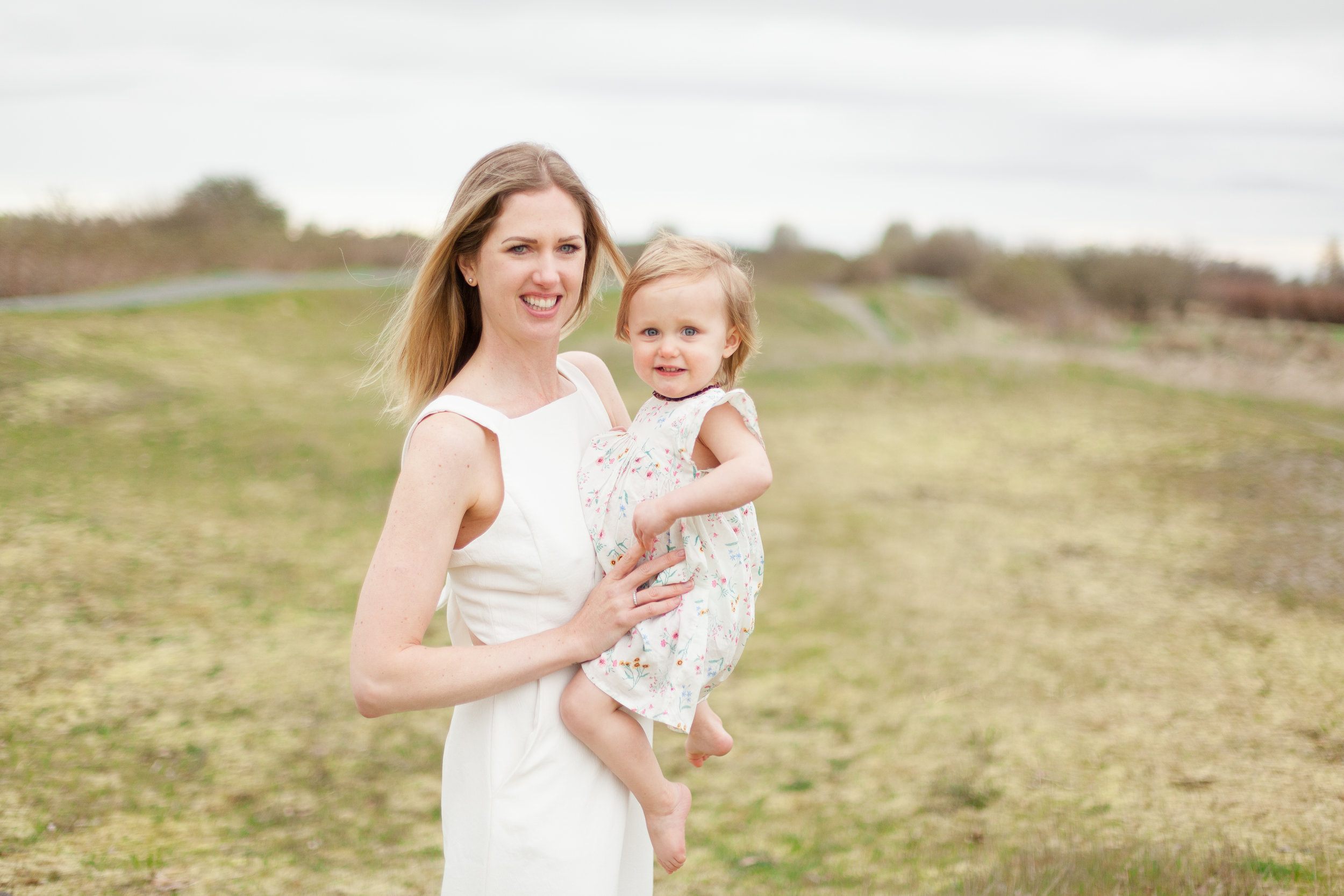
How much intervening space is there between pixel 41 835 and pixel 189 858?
0.66m

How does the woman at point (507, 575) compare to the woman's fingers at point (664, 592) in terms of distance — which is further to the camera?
the woman's fingers at point (664, 592)

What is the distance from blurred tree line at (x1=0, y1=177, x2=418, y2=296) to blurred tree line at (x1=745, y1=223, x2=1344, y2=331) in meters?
16.5

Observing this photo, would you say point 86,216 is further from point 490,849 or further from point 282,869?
A: point 490,849

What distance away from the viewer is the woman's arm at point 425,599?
1.97 metres

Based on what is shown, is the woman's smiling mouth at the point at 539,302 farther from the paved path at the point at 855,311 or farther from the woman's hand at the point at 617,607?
the paved path at the point at 855,311

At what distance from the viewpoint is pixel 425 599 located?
2.01 m

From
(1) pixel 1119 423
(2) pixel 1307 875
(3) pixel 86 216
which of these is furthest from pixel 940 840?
(3) pixel 86 216

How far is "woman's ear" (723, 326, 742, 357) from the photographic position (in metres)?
2.54

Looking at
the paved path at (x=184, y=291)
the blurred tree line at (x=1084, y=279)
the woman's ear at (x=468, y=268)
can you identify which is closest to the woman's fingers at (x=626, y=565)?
the woman's ear at (x=468, y=268)

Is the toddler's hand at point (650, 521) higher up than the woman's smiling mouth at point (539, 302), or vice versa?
the woman's smiling mouth at point (539, 302)

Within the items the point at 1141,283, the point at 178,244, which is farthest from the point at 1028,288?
the point at 178,244

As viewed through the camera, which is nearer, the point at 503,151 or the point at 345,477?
the point at 503,151

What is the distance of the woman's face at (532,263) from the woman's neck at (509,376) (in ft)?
0.14

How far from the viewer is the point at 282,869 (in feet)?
13.7
